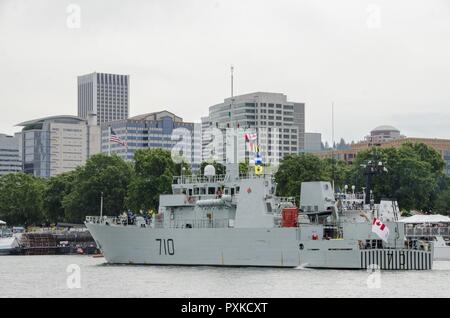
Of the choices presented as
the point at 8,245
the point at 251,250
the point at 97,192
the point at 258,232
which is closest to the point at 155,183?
the point at 97,192

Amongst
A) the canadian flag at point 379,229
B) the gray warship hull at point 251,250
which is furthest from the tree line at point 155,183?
the canadian flag at point 379,229

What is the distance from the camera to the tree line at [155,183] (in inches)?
4466

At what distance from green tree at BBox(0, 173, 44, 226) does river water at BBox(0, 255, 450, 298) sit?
7370 cm

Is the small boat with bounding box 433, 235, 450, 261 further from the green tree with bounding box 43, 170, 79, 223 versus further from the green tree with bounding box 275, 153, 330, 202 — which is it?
the green tree with bounding box 43, 170, 79, 223

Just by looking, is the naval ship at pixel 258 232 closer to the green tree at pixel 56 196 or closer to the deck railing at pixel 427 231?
the deck railing at pixel 427 231

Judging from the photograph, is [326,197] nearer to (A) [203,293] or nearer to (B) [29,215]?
(A) [203,293]

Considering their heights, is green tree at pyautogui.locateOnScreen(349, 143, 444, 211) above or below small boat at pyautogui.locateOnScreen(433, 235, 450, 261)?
above

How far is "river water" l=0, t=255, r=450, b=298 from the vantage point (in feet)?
182

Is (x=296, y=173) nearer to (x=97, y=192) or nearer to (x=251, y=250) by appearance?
(x=97, y=192)

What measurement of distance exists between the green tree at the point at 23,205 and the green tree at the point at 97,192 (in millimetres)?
17798

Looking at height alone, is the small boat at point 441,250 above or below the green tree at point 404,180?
below

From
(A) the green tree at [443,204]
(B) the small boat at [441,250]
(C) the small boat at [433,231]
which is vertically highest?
(A) the green tree at [443,204]

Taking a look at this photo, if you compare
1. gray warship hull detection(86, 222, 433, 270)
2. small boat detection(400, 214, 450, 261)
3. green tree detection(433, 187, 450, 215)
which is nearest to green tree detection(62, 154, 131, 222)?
green tree detection(433, 187, 450, 215)
